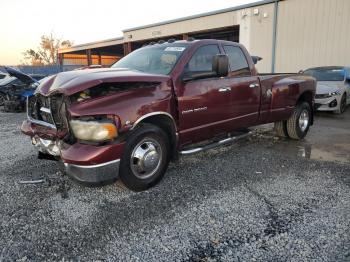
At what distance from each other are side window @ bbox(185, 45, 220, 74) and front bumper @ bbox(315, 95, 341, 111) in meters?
6.32

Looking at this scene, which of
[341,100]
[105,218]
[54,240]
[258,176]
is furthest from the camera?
[341,100]

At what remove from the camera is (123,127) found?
3.48m

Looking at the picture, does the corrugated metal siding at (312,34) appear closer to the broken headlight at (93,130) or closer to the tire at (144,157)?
the tire at (144,157)

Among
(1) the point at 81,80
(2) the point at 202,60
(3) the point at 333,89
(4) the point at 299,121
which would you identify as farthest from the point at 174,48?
(3) the point at 333,89

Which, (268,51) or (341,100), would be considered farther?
(268,51)

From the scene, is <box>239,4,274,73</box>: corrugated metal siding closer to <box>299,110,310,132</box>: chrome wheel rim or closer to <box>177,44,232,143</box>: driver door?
<box>299,110,310,132</box>: chrome wheel rim

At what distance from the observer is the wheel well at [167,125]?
3973 millimetres

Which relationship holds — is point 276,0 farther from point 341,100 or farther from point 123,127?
point 123,127

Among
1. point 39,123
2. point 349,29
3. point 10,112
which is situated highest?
point 349,29

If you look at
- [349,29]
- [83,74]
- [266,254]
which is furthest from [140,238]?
[349,29]

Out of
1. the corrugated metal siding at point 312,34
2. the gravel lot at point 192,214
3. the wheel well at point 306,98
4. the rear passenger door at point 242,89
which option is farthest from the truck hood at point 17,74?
the corrugated metal siding at point 312,34

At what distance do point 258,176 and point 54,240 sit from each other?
9.47ft

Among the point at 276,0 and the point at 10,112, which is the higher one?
the point at 276,0

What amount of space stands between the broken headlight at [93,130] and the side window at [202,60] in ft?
5.11
